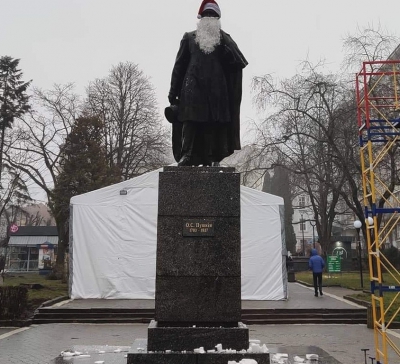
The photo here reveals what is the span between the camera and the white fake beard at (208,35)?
247 inches

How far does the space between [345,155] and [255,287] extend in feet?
25.1

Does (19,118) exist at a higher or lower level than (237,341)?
higher

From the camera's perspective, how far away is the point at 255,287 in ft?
59.9

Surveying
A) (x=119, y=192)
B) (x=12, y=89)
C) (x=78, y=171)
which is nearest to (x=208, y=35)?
(x=119, y=192)

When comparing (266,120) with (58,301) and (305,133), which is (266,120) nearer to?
(305,133)

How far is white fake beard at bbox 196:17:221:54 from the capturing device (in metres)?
6.27

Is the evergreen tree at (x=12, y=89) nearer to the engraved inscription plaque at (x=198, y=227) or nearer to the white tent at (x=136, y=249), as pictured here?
the white tent at (x=136, y=249)

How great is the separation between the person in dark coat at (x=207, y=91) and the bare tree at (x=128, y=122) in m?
24.3

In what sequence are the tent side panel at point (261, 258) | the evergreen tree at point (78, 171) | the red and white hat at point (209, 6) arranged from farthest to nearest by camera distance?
the evergreen tree at point (78, 171)
the tent side panel at point (261, 258)
the red and white hat at point (209, 6)

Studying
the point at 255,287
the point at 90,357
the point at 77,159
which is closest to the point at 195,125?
the point at 90,357

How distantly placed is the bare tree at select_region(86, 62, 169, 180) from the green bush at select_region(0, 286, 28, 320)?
54.3 ft

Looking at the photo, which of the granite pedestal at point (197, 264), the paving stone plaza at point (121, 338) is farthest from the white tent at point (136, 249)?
the granite pedestal at point (197, 264)

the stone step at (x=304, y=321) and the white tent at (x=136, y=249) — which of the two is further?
the white tent at (x=136, y=249)

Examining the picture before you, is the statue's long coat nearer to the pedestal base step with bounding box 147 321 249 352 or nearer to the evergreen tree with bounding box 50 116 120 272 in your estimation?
the pedestal base step with bounding box 147 321 249 352
